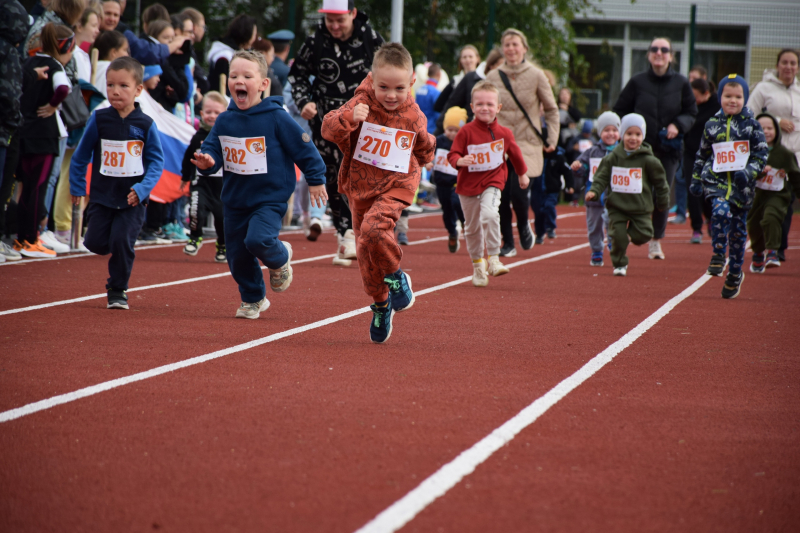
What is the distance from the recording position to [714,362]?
5797 millimetres

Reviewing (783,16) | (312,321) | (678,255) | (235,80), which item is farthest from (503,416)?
(783,16)

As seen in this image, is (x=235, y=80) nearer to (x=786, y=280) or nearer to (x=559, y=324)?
(x=559, y=324)

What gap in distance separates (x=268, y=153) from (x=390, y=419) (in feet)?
10.2

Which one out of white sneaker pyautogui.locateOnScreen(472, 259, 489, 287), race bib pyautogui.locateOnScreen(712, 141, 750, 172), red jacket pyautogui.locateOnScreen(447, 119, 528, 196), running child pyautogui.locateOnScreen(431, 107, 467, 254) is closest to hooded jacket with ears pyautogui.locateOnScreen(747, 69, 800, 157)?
race bib pyautogui.locateOnScreen(712, 141, 750, 172)

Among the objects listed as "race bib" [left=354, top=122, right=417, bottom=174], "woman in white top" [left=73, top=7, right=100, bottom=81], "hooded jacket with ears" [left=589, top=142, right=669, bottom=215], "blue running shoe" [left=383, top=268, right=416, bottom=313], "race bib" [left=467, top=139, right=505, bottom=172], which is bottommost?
"blue running shoe" [left=383, top=268, right=416, bottom=313]

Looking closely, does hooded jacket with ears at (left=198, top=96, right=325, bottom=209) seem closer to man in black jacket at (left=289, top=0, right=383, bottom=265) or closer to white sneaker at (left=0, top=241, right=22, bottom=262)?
man in black jacket at (left=289, top=0, right=383, bottom=265)

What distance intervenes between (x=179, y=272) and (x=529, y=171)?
14.6 ft

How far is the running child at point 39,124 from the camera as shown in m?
9.93

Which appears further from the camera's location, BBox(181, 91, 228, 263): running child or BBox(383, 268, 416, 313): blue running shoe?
BBox(181, 91, 228, 263): running child

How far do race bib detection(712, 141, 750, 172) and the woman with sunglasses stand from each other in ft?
9.76

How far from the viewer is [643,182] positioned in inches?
423

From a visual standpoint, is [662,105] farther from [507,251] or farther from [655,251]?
[507,251]

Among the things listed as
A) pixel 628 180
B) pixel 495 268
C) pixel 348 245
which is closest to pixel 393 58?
pixel 495 268

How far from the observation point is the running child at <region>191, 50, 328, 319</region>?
6.78m
